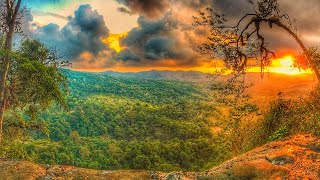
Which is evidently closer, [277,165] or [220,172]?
[220,172]

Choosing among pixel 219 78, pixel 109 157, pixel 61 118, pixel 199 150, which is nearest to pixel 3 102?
pixel 219 78

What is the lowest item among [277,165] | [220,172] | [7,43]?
[220,172]

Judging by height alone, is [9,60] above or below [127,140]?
above

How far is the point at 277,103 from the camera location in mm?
23078

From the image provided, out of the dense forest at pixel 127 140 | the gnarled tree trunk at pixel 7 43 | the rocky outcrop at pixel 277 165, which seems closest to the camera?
the rocky outcrop at pixel 277 165

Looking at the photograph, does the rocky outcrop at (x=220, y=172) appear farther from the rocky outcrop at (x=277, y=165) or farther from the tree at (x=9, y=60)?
the tree at (x=9, y=60)

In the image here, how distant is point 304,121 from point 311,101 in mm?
1827

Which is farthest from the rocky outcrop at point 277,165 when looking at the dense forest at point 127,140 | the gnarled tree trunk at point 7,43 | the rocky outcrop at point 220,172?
the dense forest at point 127,140

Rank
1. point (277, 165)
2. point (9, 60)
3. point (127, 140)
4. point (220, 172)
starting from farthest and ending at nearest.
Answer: point (127, 140), point (9, 60), point (277, 165), point (220, 172)

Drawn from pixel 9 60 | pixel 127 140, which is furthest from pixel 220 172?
pixel 127 140

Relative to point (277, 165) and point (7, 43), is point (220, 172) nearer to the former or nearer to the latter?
point (277, 165)

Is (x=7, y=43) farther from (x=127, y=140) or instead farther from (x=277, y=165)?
(x=127, y=140)

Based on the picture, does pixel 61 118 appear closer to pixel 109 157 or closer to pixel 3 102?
pixel 109 157

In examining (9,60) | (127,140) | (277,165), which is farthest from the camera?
(127,140)
